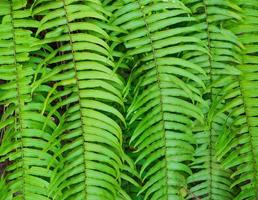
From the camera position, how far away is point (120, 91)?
1.49 metres

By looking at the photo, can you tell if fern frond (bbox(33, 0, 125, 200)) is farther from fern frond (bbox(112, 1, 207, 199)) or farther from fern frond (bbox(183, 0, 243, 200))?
fern frond (bbox(183, 0, 243, 200))

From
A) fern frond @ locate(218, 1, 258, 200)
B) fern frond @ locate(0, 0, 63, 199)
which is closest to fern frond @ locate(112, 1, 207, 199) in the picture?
fern frond @ locate(218, 1, 258, 200)

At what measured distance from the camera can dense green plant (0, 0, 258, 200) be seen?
1.38m

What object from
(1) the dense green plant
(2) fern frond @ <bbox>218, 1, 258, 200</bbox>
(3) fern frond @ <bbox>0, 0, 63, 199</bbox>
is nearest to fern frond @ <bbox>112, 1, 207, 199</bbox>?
(1) the dense green plant

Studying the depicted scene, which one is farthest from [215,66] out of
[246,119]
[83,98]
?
[83,98]

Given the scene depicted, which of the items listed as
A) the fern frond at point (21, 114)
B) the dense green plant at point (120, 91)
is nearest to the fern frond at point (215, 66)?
the dense green plant at point (120, 91)

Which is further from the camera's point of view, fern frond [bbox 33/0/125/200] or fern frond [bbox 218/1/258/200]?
fern frond [bbox 218/1/258/200]

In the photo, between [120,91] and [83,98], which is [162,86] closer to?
[120,91]

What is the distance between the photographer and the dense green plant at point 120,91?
4.53 ft

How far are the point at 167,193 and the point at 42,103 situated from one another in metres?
0.57

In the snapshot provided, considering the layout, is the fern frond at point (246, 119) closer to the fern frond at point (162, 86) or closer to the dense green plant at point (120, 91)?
the dense green plant at point (120, 91)

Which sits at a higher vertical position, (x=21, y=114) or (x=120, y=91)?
(x=120, y=91)

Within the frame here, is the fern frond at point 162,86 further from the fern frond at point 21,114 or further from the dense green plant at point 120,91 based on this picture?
the fern frond at point 21,114

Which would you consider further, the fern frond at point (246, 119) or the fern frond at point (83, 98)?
the fern frond at point (246, 119)
